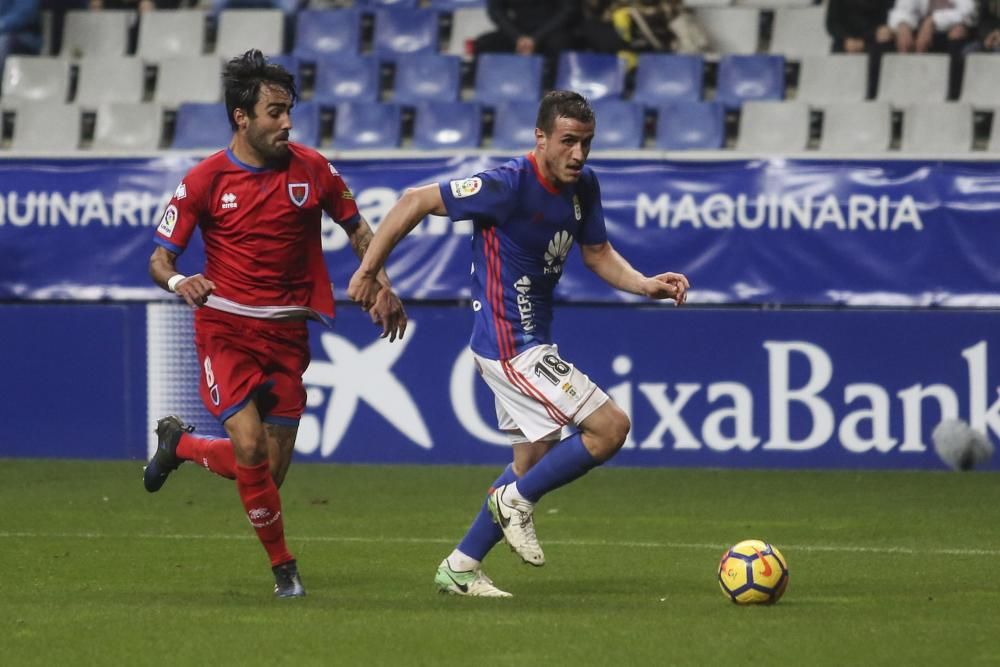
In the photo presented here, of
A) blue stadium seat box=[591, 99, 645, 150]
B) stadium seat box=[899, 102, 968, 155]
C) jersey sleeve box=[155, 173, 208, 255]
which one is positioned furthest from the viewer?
blue stadium seat box=[591, 99, 645, 150]

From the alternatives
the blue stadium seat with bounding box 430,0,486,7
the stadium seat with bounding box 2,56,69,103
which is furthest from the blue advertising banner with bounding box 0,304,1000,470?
the blue stadium seat with bounding box 430,0,486,7

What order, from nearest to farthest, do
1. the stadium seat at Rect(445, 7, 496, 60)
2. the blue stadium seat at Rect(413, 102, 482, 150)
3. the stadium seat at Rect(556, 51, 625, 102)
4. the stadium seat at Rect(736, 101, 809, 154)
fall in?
the stadium seat at Rect(736, 101, 809, 154), the blue stadium seat at Rect(413, 102, 482, 150), the stadium seat at Rect(556, 51, 625, 102), the stadium seat at Rect(445, 7, 496, 60)

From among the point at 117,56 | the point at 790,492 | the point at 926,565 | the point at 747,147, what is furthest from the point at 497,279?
the point at 117,56

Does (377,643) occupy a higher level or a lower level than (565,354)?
higher

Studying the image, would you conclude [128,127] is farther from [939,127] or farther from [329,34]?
[939,127]

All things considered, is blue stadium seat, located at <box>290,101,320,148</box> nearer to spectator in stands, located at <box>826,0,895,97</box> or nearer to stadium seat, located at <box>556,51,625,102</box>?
stadium seat, located at <box>556,51,625,102</box>

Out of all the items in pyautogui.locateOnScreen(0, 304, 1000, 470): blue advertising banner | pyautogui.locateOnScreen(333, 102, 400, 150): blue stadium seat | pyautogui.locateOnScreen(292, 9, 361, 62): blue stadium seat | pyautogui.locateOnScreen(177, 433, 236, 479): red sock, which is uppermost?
pyautogui.locateOnScreen(292, 9, 361, 62): blue stadium seat

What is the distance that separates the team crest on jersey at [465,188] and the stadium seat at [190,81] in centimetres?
938

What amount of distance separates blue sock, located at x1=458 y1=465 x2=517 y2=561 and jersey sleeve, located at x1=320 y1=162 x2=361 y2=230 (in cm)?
127

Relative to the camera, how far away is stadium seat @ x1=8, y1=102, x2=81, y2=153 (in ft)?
53.2

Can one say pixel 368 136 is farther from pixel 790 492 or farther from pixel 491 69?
pixel 790 492

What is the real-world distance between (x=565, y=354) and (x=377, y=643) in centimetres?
731

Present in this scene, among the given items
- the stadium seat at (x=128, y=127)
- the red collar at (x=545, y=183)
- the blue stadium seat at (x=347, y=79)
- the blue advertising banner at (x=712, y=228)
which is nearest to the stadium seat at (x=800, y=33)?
the blue advertising banner at (x=712, y=228)

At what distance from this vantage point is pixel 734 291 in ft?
44.4
